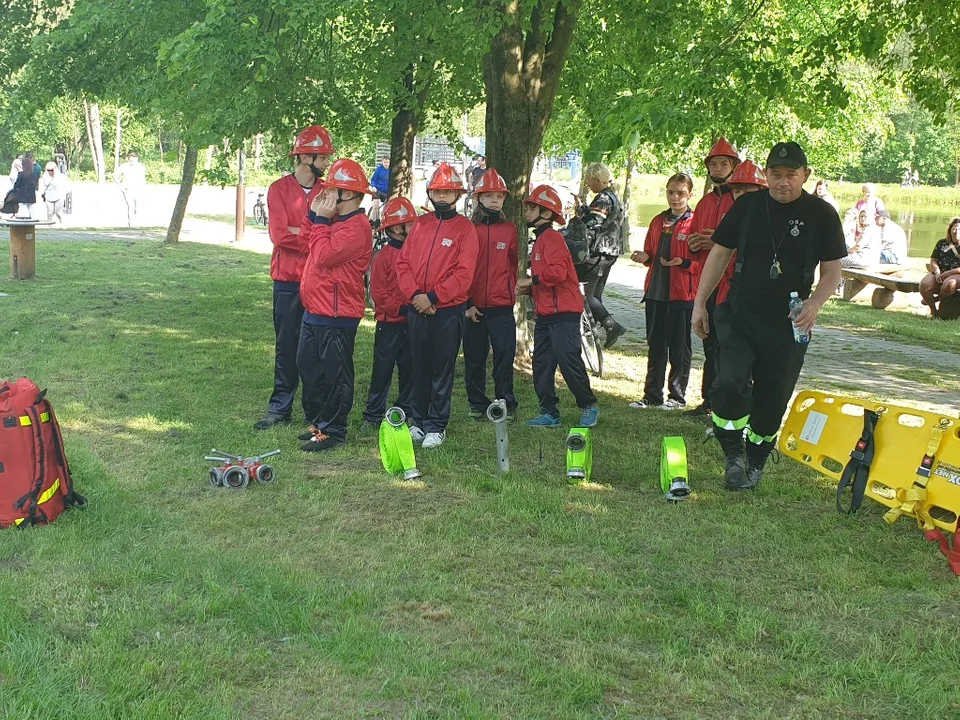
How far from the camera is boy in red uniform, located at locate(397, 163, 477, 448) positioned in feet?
26.6

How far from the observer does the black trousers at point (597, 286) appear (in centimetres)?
1171

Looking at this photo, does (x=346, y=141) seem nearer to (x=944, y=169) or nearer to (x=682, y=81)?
(x=682, y=81)

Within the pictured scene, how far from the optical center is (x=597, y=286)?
1246 cm

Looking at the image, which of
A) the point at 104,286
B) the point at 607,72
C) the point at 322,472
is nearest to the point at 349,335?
the point at 322,472

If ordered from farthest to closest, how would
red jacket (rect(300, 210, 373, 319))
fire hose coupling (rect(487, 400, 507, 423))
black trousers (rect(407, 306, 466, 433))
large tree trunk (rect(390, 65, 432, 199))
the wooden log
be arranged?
the wooden log
large tree trunk (rect(390, 65, 432, 199))
black trousers (rect(407, 306, 466, 433))
red jacket (rect(300, 210, 373, 319))
fire hose coupling (rect(487, 400, 507, 423))

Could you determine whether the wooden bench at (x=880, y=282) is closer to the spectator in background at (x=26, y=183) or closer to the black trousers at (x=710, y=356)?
the black trousers at (x=710, y=356)

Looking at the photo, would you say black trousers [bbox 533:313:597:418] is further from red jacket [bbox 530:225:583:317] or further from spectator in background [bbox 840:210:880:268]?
spectator in background [bbox 840:210:880:268]

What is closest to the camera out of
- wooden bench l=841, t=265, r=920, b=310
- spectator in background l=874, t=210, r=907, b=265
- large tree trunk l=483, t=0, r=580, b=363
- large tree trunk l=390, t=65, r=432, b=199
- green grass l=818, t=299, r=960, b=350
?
large tree trunk l=483, t=0, r=580, b=363

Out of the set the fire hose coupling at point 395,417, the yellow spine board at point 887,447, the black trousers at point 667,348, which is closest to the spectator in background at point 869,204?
the black trousers at point 667,348

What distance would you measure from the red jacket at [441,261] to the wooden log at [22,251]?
32.8ft

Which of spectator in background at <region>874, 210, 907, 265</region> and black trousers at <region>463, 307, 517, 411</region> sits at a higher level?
spectator in background at <region>874, 210, 907, 265</region>

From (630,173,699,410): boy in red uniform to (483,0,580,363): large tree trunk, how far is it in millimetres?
1667

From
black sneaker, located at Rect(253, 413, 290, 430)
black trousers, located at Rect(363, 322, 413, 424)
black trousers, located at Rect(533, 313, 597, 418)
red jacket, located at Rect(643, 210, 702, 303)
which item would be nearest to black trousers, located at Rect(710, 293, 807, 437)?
black trousers, located at Rect(533, 313, 597, 418)

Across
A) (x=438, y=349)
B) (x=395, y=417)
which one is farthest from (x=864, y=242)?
(x=395, y=417)
